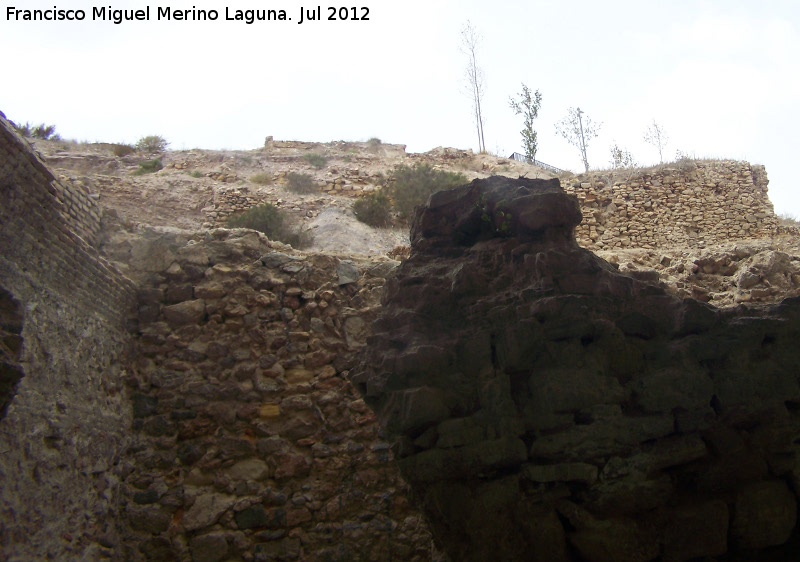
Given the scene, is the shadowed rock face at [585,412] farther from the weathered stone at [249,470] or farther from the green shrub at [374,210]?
the green shrub at [374,210]

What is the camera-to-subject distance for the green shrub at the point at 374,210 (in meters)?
15.1

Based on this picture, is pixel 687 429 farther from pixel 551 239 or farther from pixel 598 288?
pixel 551 239

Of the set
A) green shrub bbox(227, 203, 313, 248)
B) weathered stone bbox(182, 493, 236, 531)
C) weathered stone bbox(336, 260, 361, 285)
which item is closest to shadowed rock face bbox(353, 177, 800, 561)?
weathered stone bbox(182, 493, 236, 531)

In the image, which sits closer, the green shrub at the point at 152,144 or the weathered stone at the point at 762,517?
the weathered stone at the point at 762,517

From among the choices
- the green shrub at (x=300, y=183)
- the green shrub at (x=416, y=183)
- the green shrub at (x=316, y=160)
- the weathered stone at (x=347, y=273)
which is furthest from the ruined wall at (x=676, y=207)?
the weathered stone at (x=347, y=273)

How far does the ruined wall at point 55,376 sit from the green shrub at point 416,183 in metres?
9.87

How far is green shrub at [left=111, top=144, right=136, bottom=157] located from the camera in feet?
63.5

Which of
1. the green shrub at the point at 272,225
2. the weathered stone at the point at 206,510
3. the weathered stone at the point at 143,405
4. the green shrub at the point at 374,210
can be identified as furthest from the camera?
the green shrub at the point at 374,210

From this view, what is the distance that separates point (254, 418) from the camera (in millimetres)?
6367

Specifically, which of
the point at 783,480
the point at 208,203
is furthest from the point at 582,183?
the point at 783,480

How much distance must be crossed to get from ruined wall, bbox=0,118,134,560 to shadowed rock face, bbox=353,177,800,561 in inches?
103

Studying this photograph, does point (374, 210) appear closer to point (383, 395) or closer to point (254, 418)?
point (254, 418)

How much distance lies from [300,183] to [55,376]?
512 inches

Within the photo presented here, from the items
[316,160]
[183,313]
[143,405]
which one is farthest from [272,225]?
[143,405]
